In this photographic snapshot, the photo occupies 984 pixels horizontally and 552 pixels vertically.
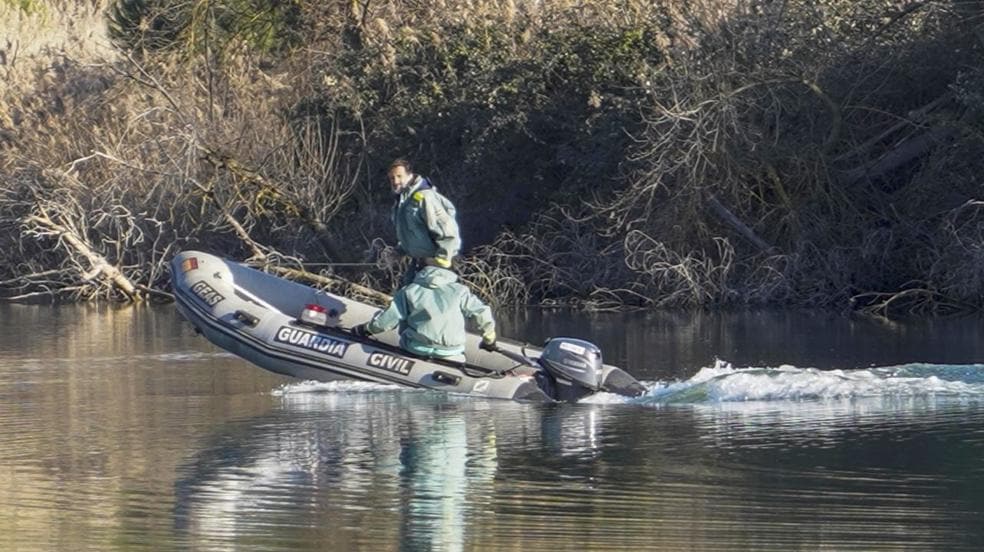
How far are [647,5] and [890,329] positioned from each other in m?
5.39

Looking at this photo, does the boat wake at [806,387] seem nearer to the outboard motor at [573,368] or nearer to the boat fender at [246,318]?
the outboard motor at [573,368]

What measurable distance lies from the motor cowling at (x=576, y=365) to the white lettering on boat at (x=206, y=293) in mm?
2525

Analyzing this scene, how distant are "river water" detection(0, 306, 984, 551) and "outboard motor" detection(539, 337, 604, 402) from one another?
5.3 inches

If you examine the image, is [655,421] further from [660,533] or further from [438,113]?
[438,113]

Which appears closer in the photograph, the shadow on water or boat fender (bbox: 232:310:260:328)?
the shadow on water

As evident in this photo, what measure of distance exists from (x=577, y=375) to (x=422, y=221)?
52.8 inches

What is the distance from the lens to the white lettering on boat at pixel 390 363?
1154 centimetres

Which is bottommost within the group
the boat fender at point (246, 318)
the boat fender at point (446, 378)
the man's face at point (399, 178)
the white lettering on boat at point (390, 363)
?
the boat fender at point (446, 378)

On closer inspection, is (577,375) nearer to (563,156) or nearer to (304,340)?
(304,340)

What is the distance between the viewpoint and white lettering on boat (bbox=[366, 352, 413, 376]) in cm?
1154

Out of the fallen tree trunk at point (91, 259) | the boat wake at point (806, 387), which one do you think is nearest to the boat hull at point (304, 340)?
the boat wake at point (806, 387)

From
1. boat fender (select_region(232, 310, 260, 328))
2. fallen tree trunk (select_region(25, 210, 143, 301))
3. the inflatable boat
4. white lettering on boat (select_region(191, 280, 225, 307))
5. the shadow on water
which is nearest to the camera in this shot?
the shadow on water

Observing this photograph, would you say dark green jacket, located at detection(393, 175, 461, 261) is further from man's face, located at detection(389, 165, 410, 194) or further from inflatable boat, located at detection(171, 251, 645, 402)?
inflatable boat, located at detection(171, 251, 645, 402)

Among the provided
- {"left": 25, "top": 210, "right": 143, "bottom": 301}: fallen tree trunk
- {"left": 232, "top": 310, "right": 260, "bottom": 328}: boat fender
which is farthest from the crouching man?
{"left": 25, "top": 210, "right": 143, "bottom": 301}: fallen tree trunk
